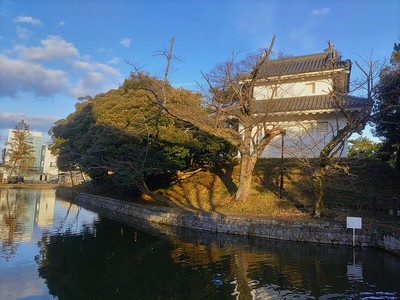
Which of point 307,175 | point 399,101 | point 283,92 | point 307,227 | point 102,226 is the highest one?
point 283,92

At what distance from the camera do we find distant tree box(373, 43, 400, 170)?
14547mm

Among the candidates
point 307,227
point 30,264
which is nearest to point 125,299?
point 30,264

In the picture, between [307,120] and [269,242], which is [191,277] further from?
[307,120]

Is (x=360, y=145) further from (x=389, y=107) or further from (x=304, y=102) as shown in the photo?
(x=389, y=107)

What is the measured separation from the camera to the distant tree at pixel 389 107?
14.5 metres

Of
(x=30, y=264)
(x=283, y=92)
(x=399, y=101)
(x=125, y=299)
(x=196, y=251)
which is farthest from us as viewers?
(x=283, y=92)

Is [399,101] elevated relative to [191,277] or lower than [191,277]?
elevated

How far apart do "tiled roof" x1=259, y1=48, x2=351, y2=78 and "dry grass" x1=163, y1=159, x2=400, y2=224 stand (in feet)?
23.0

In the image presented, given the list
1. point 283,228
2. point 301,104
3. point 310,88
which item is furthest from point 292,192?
point 310,88

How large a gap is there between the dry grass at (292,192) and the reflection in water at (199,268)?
11.1 feet

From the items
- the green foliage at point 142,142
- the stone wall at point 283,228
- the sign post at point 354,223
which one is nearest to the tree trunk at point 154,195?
the green foliage at point 142,142

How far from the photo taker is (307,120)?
23109 millimetres

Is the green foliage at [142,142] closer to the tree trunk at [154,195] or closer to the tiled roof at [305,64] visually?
the tree trunk at [154,195]

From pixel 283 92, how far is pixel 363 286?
18582mm
